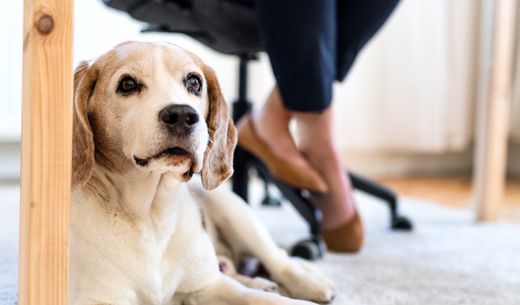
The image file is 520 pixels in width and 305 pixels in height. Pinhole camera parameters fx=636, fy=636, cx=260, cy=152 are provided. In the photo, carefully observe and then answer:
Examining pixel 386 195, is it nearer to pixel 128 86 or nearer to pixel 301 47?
pixel 301 47

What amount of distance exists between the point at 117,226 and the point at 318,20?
61cm

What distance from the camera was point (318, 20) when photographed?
4.26 ft

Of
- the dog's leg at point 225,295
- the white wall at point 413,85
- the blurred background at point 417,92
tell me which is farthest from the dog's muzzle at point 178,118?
the white wall at point 413,85

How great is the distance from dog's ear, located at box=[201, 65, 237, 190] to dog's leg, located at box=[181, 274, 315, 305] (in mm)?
162

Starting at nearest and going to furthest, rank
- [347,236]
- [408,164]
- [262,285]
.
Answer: [262,285] < [347,236] < [408,164]

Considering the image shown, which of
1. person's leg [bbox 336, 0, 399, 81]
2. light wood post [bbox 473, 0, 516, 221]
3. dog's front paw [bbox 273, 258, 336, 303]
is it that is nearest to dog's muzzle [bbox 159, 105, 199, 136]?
dog's front paw [bbox 273, 258, 336, 303]

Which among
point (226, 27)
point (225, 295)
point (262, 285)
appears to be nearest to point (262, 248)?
point (262, 285)

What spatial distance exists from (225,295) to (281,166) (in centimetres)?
54

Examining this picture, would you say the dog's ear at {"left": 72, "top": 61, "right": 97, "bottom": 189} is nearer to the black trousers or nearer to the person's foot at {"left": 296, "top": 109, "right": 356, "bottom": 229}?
the black trousers

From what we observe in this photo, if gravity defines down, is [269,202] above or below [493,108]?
below

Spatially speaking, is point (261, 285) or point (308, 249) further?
point (308, 249)

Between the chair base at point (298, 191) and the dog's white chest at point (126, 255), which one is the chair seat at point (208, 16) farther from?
the dog's white chest at point (126, 255)

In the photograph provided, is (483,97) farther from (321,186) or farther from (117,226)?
(117,226)

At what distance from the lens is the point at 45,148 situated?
720mm
